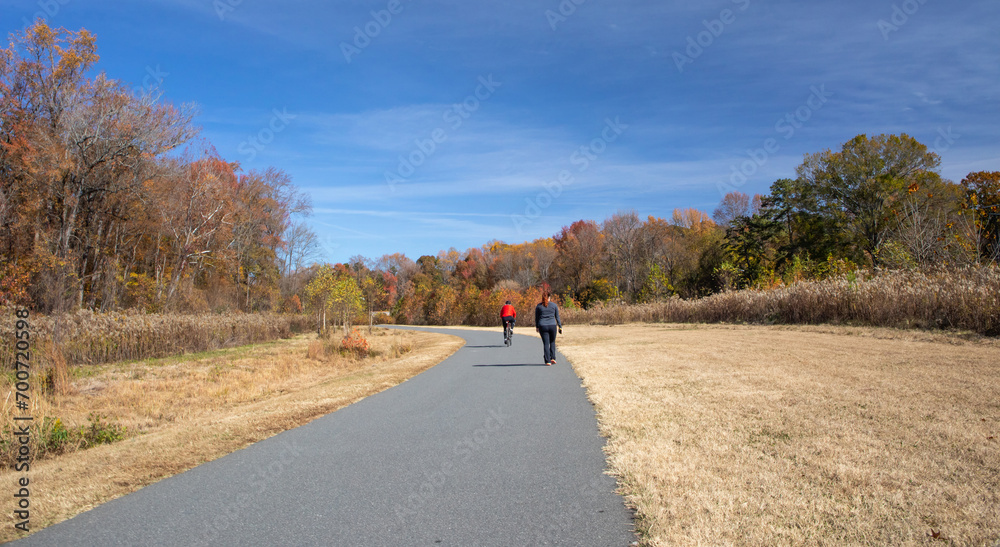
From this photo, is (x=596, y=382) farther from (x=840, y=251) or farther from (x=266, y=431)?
(x=840, y=251)

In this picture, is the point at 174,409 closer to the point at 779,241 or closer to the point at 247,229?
the point at 247,229

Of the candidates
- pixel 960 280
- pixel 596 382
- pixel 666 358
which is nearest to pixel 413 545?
pixel 596 382

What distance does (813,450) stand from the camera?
527cm

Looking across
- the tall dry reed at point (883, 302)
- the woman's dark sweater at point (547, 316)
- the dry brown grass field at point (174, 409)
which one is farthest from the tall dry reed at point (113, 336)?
the tall dry reed at point (883, 302)

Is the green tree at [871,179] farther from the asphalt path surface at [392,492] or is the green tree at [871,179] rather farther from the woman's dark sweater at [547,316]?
the asphalt path surface at [392,492]

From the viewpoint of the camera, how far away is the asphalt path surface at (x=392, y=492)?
149 inches

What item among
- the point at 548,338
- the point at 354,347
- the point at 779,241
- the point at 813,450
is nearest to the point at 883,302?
the point at 548,338

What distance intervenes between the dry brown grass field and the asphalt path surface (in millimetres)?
412

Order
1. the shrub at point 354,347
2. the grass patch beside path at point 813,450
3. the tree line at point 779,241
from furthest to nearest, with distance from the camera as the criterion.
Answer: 1. the tree line at point 779,241
2. the shrub at point 354,347
3. the grass patch beside path at point 813,450

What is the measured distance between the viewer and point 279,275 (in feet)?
169

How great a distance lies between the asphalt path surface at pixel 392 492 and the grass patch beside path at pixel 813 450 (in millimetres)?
505

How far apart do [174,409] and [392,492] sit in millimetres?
8156

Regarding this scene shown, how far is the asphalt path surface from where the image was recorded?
3779mm

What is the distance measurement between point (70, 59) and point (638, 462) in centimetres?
3700
